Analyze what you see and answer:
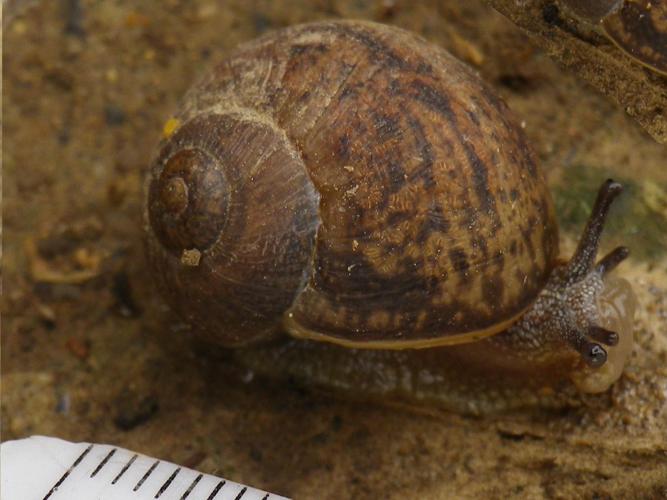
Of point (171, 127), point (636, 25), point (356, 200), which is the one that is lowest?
point (171, 127)

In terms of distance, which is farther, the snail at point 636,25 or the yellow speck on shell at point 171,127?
the yellow speck on shell at point 171,127

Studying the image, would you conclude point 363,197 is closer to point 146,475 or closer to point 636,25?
point 636,25

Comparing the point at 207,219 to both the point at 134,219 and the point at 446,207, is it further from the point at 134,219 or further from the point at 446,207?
the point at 134,219

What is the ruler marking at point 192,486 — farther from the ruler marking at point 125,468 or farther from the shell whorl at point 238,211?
the shell whorl at point 238,211

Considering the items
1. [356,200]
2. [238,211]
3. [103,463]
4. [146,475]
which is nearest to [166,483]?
[146,475]

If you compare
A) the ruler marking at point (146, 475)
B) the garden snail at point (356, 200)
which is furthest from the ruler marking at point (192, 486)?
the garden snail at point (356, 200)

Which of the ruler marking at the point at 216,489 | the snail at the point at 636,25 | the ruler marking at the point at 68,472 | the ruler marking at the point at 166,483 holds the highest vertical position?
the snail at the point at 636,25
